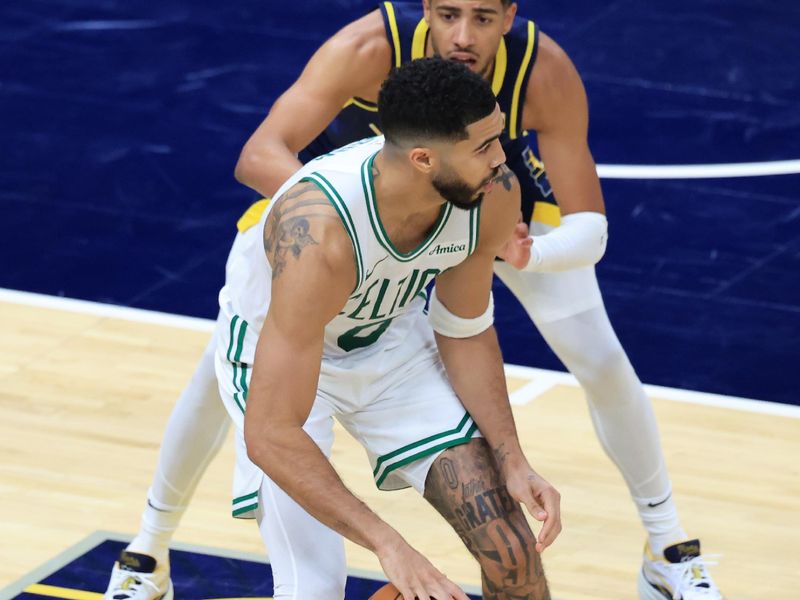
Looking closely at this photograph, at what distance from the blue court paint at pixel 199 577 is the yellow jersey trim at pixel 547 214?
4.44 ft

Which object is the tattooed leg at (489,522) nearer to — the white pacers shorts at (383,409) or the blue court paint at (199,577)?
the white pacers shorts at (383,409)

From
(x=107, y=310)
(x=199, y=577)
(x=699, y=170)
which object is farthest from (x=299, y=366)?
(x=699, y=170)

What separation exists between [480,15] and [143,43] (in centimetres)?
481

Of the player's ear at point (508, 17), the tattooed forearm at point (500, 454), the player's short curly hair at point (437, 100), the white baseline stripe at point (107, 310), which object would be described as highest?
the player's short curly hair at point (437, 100)

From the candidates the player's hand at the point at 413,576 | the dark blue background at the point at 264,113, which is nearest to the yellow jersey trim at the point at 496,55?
the player's hand at the point at 413,576

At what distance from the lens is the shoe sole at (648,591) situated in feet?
18.7

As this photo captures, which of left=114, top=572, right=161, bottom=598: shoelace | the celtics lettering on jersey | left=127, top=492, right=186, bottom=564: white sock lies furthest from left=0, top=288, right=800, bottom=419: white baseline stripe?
the celtics lettering on jersey

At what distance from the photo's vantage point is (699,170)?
28.6 feet

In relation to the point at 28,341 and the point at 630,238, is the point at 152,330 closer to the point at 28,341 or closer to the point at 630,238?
the point at 28,341

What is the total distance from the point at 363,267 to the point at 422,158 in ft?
1.10

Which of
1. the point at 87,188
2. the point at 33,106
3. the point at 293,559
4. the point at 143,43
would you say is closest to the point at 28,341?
the point at 87,188

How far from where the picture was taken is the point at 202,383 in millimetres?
5512

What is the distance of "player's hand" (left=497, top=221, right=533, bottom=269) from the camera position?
5168 mm

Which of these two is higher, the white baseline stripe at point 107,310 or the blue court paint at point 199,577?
the blue court paint at point 199,577
